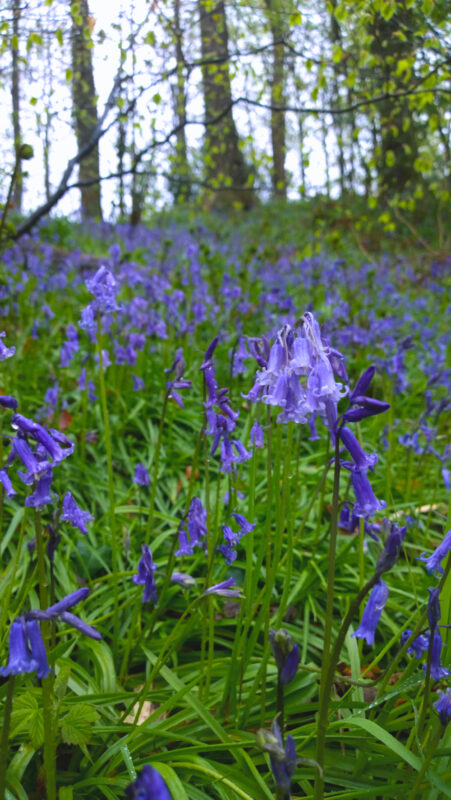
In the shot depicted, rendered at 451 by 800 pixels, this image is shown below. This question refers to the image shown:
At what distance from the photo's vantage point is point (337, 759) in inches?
62.2

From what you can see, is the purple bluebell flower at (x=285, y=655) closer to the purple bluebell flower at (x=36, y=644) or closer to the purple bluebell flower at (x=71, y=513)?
the purple bluebell flower at (x=36, y=644)

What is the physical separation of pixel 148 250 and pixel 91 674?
7.15 m

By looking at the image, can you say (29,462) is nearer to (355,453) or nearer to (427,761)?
(355,453)

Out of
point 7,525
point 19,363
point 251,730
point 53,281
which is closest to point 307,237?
point 53,281

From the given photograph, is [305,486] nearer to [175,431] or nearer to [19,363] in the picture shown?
A: [175,431]

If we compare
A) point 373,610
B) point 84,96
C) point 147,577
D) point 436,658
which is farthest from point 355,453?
point 84,96

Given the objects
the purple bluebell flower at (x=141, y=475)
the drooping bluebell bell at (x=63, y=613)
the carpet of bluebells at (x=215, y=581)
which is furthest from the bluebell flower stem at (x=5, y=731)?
the purple bluebell flower at (x=141, y=475)

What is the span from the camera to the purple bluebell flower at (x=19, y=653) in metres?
1.09

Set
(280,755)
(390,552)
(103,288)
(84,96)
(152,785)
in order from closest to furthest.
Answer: (152,785) → (280,755) → (390,552) → (103,288) → (84,96)

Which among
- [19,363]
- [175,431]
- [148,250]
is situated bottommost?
[175,431]

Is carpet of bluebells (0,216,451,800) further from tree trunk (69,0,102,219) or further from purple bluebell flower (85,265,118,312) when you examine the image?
tree trunk (69,0,102,219)

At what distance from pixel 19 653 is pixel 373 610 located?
0.68 metres

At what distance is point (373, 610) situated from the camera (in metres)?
1.24

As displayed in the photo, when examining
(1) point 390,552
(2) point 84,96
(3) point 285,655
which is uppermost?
(2) point 84,96
